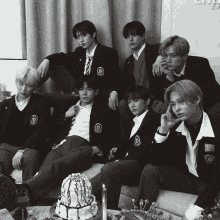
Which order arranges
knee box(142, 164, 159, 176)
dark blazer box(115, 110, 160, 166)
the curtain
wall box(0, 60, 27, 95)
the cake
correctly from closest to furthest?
the cake, knee box(142, 164, 159, 176), dark blazer box(115, 110, 160, 166), the curtain, wall box(0, 60, 27, 95)

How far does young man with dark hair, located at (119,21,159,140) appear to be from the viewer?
2896 millimetres

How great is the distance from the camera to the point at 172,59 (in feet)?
8.38

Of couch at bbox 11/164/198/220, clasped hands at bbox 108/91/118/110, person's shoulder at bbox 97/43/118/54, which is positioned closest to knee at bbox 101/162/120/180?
couch at bbox 11/164/198/220

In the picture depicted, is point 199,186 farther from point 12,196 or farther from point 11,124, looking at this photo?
point 11,124

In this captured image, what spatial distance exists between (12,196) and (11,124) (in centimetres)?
108

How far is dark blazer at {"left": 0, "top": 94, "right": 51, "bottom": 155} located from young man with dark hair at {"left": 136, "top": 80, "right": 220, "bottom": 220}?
856mm

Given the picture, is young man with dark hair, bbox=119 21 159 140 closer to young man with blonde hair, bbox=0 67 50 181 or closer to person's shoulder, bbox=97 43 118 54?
person's shoulder, bbox=97 43 118 54

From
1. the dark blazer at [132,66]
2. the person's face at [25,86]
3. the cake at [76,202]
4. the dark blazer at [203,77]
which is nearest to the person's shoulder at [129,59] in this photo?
the dark blazer at [132,66]

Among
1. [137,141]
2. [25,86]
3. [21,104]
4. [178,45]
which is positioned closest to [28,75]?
[25,86]

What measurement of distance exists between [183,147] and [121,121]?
0.66 meters

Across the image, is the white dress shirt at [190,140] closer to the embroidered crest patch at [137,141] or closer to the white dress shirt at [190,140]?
the white dress shirt at [190,140]

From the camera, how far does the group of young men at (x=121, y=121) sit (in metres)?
2.09

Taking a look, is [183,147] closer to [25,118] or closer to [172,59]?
[172,59]

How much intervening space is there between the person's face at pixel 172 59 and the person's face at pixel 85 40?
66 centimetres
